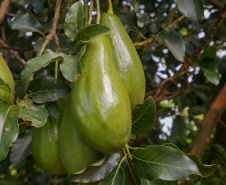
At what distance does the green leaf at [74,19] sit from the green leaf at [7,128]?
0.25 metres

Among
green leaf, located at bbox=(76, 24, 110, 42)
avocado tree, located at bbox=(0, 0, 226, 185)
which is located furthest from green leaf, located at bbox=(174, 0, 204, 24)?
green leaf, located at bbox=(76, 24, 110, 42)

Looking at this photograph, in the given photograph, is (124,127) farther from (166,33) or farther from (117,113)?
(166,33)

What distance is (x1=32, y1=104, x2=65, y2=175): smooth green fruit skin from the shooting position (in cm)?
90

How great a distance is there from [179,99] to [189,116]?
0.15 metres

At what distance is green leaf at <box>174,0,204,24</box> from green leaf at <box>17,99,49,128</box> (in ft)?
1.63

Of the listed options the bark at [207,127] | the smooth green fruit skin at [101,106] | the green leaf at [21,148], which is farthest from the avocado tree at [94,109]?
the bark at [207,127]

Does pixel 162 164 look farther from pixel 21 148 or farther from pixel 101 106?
pixel 21 148

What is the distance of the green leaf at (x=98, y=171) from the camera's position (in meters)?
0.76

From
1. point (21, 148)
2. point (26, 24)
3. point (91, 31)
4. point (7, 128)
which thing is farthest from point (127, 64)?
point (21, 148)

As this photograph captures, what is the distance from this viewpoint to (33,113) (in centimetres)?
77

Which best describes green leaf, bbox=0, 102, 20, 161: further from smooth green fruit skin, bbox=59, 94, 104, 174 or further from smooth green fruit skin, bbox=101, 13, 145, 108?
smooth green fruit skin, bbox=101, 13, 145, 108

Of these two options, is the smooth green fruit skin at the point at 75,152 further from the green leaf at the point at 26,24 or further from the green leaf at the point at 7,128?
the green leaf at the point at 26,24

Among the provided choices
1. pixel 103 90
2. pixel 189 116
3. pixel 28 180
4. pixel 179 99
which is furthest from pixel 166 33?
pixel 28 180

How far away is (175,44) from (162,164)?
1.40 ft
